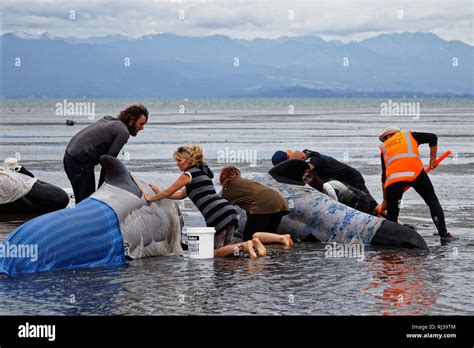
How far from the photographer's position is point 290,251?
12.0 meters

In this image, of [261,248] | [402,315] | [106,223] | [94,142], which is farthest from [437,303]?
[94,142]

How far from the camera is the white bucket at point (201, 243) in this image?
11.3 metres

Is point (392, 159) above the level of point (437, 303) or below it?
above

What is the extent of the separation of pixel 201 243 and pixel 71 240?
169cm

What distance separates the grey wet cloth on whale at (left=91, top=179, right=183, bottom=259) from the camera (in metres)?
10.9

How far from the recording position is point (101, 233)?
10.7 m

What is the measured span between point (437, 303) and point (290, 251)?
11.4 ft

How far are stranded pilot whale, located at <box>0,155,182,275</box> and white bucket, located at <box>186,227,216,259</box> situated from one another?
0.46 meters

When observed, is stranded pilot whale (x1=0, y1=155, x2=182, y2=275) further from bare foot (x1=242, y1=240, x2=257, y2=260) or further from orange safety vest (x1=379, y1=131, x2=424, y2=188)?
orange safety vest (x1=379, y1=131, x2=424, y2=188)

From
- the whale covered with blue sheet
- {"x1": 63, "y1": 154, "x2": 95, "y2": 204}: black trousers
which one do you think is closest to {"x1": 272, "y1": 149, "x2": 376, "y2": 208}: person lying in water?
the whale covered with blue sheet

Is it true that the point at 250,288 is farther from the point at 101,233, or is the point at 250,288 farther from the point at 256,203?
the point at 256,203
